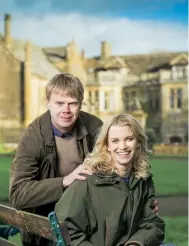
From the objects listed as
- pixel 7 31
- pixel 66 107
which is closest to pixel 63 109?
pixel 66 107

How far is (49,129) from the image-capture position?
1901 mm

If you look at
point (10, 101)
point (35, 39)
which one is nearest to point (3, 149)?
point (10, 101)

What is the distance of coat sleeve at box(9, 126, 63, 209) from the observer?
182cm

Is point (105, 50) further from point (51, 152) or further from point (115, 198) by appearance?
point (115, 198)

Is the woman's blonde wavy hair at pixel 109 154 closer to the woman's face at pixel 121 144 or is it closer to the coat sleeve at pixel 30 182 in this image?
the woman's face at pixel 121 144

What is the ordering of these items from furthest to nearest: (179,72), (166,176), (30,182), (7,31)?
(179,72), (166,176), (7,31), (30,182)

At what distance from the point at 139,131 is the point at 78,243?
382 millimetres

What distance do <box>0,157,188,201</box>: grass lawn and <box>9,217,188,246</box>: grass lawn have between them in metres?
1.17

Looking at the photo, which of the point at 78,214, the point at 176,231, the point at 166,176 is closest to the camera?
the point at 78,214

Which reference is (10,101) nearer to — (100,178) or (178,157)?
(178,157)

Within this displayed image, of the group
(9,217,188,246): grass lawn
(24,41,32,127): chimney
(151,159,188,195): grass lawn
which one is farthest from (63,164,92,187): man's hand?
(24,41,32,127): chimney

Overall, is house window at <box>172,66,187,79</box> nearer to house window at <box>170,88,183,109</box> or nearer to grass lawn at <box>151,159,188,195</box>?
house window at <box>170,88,183,109</box>

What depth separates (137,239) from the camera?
5.37 feet

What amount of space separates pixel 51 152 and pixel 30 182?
0.12 metres
